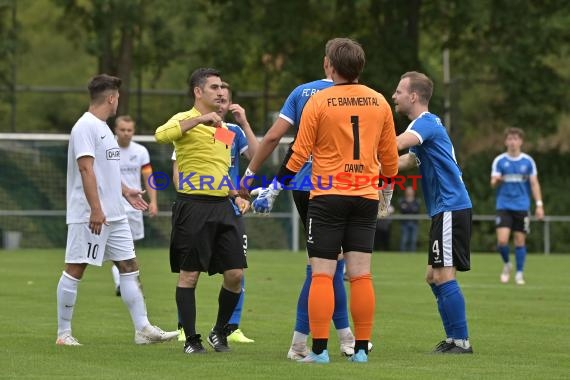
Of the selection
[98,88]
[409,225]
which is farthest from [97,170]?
[409,225]

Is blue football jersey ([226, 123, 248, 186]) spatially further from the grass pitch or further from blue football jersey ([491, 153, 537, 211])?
blue football jersey ([491, 153, 537, 211])

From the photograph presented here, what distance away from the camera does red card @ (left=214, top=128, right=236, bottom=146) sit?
31.9 ft

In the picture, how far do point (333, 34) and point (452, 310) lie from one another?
93.2ft

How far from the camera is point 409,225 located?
3156 centimetres

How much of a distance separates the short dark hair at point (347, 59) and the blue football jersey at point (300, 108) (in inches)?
21.4

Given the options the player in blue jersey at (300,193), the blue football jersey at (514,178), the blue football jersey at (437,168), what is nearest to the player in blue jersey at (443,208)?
the blue football jersey at (437,168)

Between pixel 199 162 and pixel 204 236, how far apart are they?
1.82ft

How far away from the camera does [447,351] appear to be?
32.0ft

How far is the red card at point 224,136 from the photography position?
971cm

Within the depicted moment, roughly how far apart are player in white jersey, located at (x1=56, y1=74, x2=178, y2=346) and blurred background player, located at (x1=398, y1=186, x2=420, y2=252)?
2153 centimetres

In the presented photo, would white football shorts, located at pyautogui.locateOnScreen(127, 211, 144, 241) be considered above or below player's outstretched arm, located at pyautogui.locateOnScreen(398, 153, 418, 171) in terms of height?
below

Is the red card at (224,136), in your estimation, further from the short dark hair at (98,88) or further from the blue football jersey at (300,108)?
the short dark hair at (98,88)

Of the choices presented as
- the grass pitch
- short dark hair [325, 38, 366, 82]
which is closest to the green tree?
the grass pitch

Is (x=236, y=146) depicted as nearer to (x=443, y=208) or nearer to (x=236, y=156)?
(x=236, y=156)
